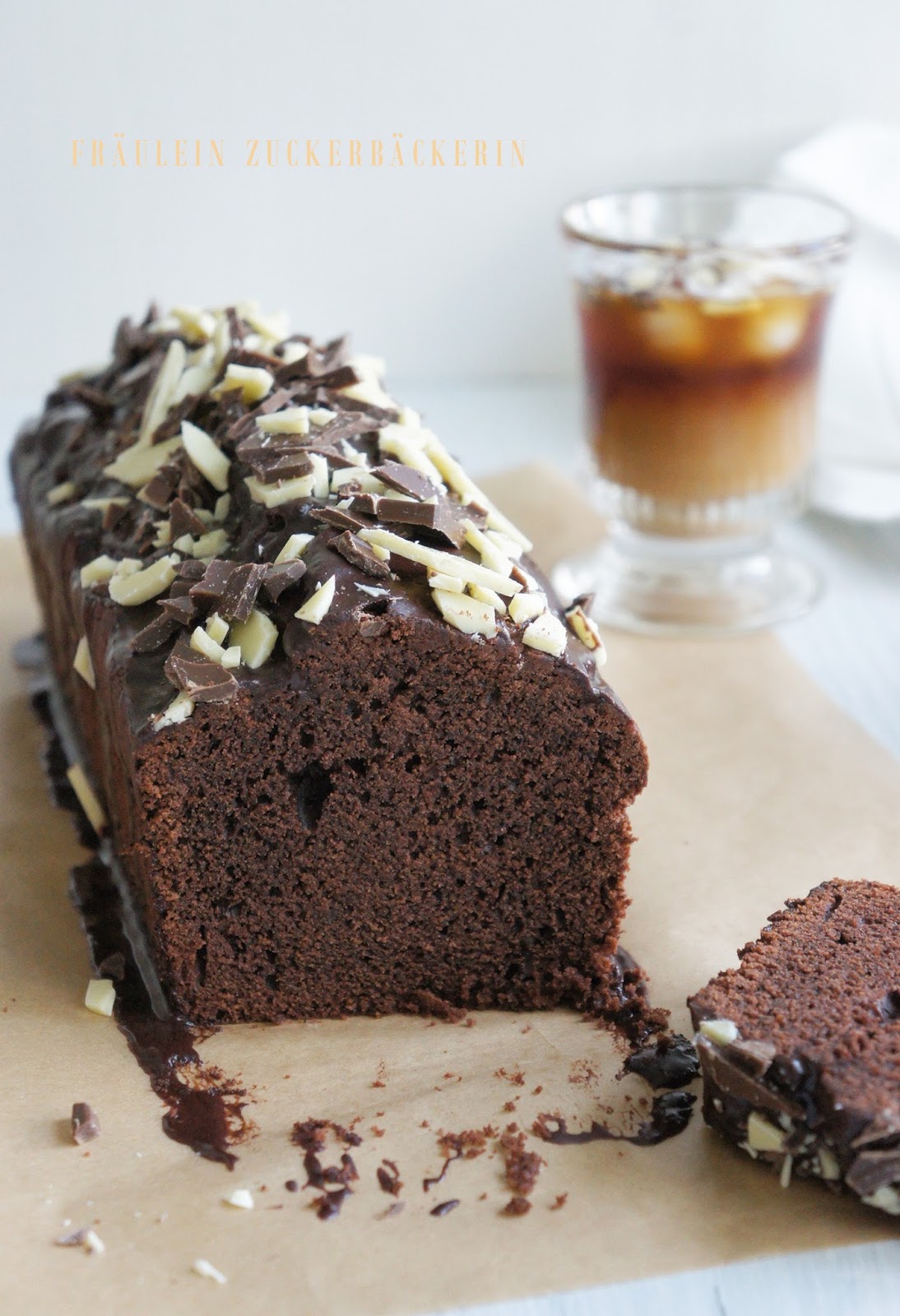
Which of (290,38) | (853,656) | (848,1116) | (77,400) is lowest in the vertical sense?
(853,656)

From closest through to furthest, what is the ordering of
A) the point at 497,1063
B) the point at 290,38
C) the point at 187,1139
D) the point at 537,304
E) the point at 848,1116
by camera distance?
the point at 848,1116
the point at 187,1139
the point at 497,1063
the point at 290,38
the point at 537,304

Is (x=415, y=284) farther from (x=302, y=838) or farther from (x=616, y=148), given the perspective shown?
(x=302, y=838)

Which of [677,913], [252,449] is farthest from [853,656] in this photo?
[252,449]

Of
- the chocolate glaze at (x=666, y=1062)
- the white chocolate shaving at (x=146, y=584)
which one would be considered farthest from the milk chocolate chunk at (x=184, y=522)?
the chocolate glaze at (x=666, y=1062)

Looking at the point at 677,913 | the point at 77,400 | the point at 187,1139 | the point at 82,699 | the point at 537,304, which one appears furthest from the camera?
the point at 537,304

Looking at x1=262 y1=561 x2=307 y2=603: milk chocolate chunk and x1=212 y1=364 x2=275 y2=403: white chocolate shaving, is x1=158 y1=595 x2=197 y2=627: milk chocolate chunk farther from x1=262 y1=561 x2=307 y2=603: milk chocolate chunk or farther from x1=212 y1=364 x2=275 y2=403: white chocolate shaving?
x1=212 y1=364 x2=275 y2=403: white chocolate shaving

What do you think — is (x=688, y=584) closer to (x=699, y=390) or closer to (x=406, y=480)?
(x=699, y=390)

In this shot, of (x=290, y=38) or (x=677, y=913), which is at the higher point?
(x=290, y=38)

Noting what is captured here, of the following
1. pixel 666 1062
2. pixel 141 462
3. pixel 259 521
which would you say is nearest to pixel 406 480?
pixel 259 521
